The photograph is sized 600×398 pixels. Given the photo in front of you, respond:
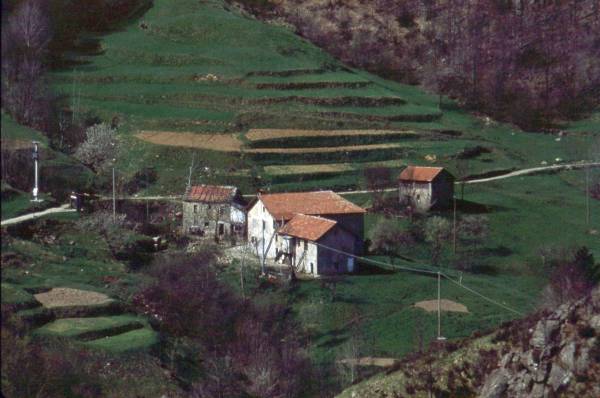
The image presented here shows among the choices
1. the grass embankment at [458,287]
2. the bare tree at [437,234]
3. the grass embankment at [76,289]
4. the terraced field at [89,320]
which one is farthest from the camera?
the bare tree at [437,234]

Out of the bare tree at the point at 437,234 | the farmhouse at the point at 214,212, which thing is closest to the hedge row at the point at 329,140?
the farmhouse at the point at 214,212

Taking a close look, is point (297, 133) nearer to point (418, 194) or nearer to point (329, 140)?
point (329, 140)

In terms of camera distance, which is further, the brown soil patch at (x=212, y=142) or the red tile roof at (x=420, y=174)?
the brown soil patch at (x=212, y=142)

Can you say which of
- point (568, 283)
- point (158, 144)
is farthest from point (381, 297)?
point (158, 144)

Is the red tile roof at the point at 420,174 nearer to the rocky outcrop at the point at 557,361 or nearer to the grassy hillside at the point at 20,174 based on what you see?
the grassy hillside at the point at 20,174

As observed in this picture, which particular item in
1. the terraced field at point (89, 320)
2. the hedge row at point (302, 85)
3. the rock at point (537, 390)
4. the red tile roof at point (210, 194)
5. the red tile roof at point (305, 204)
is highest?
the hedge row at point (302, 85)

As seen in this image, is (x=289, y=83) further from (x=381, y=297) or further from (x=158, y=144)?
(x=381, y=297)
